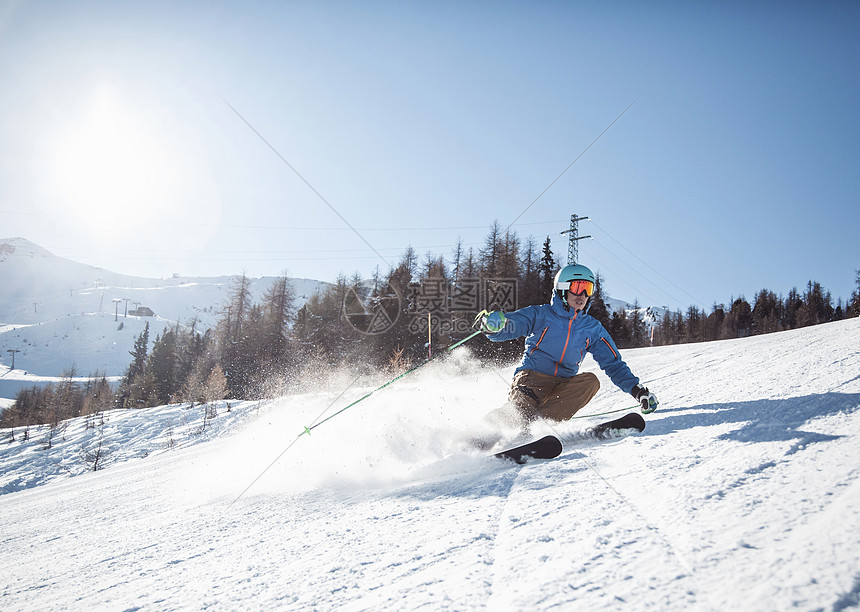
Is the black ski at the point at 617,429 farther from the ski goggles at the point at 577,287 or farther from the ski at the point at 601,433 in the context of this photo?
the ski goggles at the point at 577,287

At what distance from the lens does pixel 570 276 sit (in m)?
3.56

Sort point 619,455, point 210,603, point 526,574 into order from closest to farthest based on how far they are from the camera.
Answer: point 526,574 < point 210,603 < point 619,455

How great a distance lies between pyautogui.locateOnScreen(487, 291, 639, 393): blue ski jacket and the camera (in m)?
3.53

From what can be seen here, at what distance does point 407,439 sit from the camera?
329cm

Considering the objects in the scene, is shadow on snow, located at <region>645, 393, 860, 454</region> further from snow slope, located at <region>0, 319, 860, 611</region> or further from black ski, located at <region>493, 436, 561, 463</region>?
black ski, located at <region>493, 436, 561, 463</region>

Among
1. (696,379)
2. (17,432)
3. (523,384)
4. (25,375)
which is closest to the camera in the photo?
(523,384)

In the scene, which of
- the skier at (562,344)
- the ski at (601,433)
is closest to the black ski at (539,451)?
the ski at (601,433)

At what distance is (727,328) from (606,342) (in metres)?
84.6

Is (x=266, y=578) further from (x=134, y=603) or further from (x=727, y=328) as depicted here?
(x=727, y=328)

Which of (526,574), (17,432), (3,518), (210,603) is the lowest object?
(17,432)

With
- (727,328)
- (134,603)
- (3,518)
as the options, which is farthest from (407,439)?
(727,328)

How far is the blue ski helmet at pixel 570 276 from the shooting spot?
3545 mm

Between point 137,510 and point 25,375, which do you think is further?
point 25,375

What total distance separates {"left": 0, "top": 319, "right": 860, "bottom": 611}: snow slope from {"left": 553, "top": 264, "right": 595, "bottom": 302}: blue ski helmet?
1176 mm
